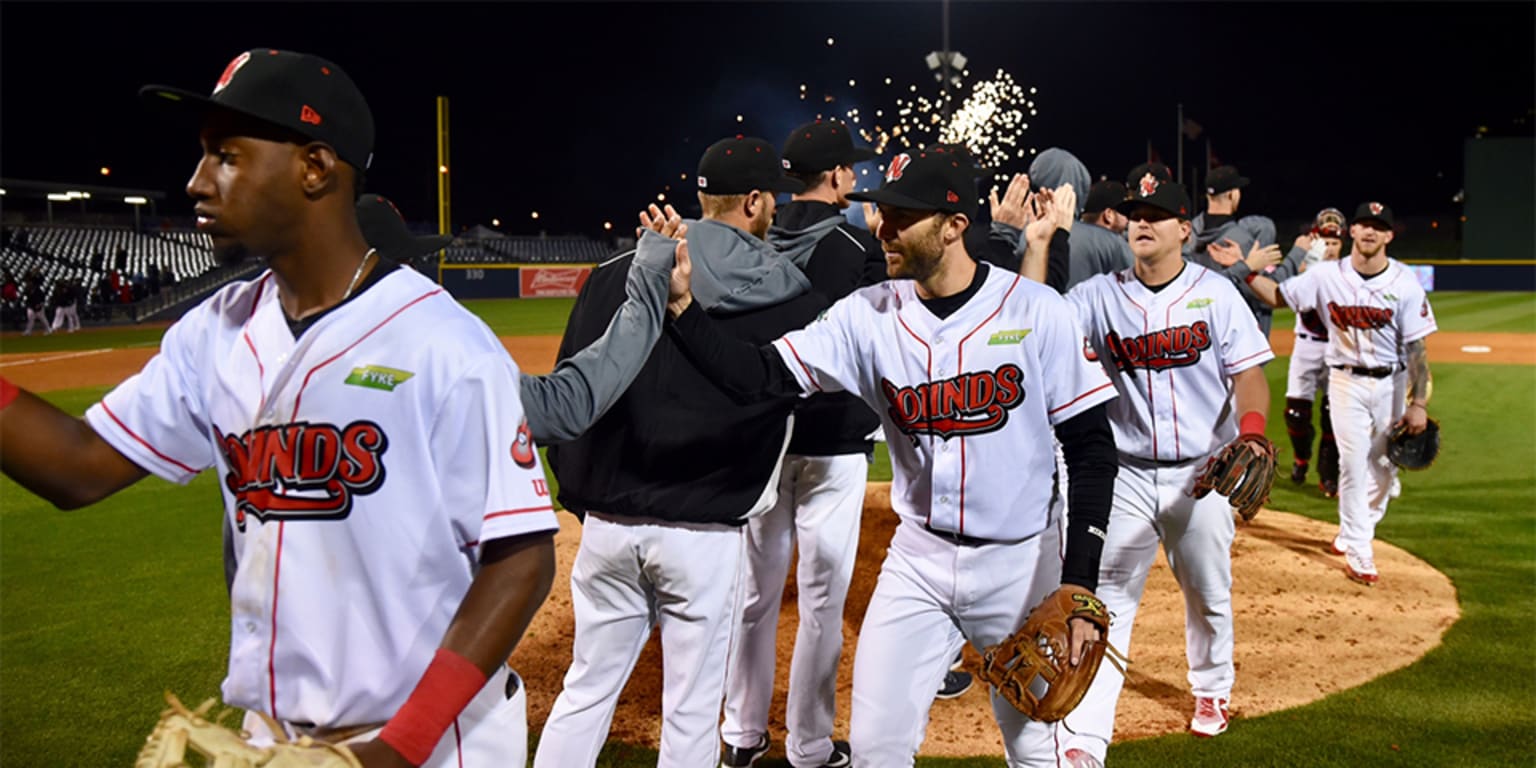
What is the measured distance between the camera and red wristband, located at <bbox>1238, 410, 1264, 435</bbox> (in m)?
4.29

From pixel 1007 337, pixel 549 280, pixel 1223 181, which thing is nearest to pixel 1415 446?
pixel 1223 181

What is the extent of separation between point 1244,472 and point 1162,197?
3.76ft

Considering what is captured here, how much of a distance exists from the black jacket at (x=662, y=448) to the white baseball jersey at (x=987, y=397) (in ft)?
1.73

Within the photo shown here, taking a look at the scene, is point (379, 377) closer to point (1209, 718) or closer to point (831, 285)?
point (831, 285)

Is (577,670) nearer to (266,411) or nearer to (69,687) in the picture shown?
(266,411)

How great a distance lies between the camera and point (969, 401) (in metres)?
3.22

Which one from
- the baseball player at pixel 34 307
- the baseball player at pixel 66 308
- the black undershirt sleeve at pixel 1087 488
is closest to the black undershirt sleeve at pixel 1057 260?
the black undershirt sleeve at pixel 1087 488

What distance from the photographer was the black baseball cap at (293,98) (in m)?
1.70

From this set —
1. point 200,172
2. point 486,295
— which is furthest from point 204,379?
point 486,295

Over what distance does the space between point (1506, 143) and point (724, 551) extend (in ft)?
169

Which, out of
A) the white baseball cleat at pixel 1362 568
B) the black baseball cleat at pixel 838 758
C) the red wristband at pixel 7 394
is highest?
the red wristband at pixel 7 394

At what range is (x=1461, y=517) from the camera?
807cm

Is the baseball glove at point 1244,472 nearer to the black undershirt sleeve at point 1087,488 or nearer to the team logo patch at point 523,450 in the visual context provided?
the black undershirt sleeve at point 1087,488

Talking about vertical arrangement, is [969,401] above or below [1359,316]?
Answer: below
